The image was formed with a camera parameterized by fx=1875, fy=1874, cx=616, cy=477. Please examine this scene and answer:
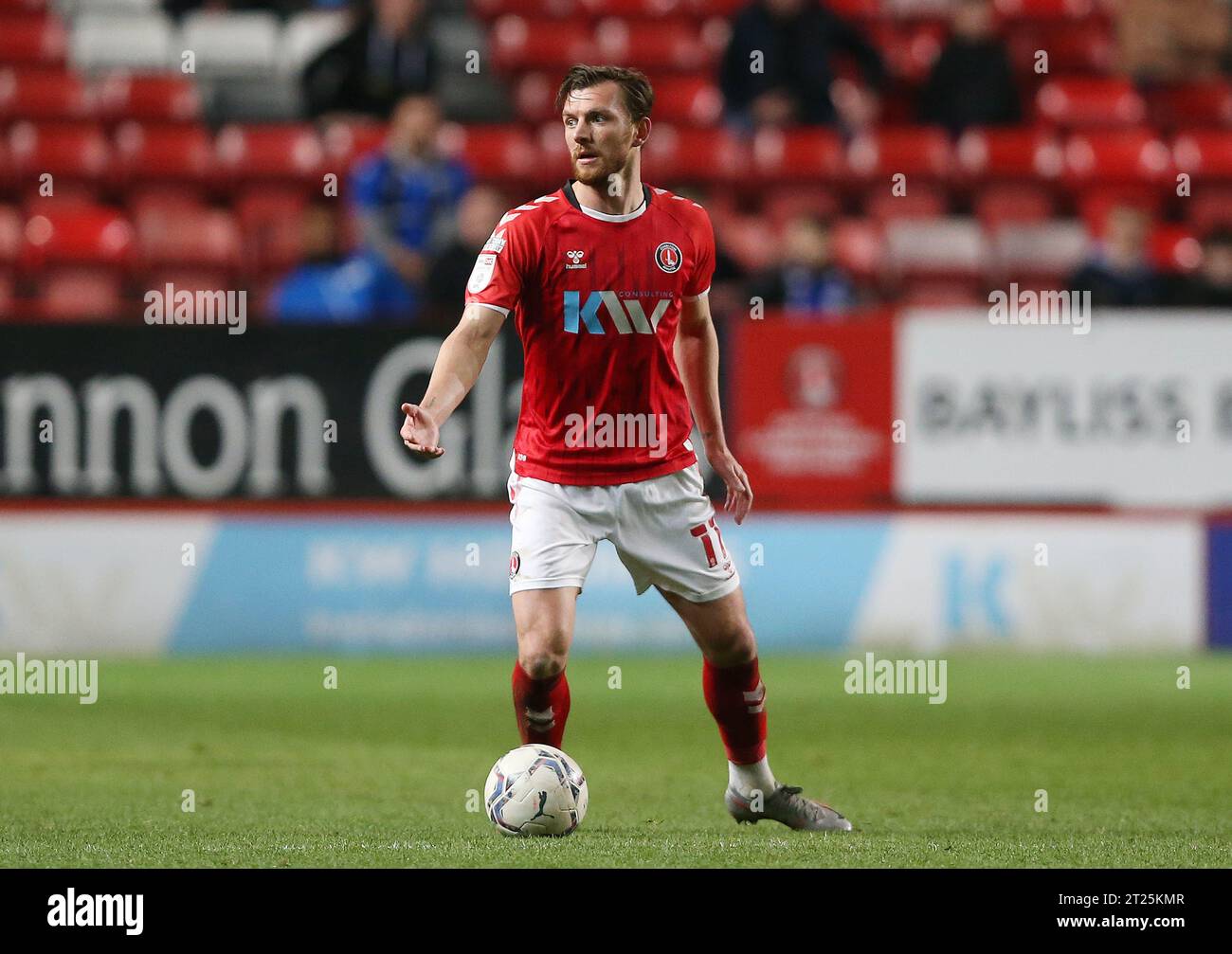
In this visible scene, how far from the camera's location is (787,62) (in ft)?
48.2

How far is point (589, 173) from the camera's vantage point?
5.62 m

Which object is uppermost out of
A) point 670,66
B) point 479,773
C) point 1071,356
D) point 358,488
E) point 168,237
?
point 670,66

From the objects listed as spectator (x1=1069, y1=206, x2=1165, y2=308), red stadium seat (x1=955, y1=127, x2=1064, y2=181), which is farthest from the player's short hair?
red stadium seat (x1=955, y1=127, x2=1064, y2=181)

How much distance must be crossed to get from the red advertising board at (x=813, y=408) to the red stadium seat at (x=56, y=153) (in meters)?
5.67

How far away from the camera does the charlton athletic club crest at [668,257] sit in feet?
18.8

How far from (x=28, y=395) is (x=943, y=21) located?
30.4ft

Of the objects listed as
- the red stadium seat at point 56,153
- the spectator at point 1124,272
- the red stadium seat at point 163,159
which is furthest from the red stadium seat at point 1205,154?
the red stadium seat at point 56,153

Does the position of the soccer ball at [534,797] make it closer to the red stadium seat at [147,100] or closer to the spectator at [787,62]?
the spectator at [787,62]

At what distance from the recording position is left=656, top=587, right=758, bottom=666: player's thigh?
5.82 metres

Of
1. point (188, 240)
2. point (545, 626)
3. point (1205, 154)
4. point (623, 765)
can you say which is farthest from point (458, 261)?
point (1205, 154)

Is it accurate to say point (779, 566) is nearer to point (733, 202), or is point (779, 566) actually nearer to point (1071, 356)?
point (1071, 356)

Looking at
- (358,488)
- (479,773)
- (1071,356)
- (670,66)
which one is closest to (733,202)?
(670,66)

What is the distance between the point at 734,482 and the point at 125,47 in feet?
34.3

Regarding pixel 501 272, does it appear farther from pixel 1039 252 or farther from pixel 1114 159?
pixel 1114 159
